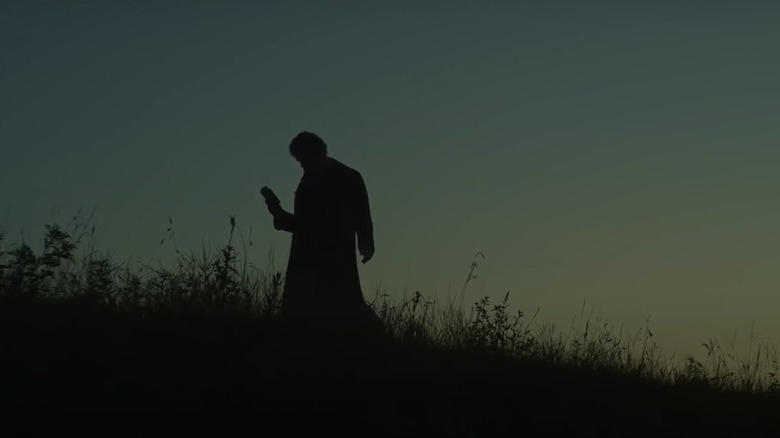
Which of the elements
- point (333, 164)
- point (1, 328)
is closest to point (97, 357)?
point (1, 328)

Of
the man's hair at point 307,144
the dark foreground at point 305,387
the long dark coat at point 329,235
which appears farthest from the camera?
the man's hair at point 307,144

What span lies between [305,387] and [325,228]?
2.70 meters

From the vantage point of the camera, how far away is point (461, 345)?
914cm

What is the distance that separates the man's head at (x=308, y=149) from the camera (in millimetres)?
9492

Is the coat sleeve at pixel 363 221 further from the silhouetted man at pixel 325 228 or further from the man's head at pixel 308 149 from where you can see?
the man's head at pixel 308 149

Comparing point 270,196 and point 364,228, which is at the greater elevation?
point 270,196

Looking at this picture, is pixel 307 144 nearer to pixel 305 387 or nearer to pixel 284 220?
pixel 284 220

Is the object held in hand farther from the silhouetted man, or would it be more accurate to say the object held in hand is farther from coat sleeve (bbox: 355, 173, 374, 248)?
coat sleeve (bbox: 355, 173, 374, 248)

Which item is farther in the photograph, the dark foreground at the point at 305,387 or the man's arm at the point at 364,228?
the man's arm at the point at 364,228

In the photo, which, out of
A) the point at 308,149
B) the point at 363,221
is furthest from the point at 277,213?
the point at 363,221

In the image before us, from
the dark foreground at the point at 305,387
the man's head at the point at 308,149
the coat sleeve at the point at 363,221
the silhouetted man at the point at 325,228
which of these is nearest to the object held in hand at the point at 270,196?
the silhouetted man at the point at 325,228

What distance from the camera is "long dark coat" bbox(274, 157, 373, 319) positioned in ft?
30.7

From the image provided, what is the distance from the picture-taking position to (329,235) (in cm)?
955

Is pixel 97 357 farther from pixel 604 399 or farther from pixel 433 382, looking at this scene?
pixel 604 399
